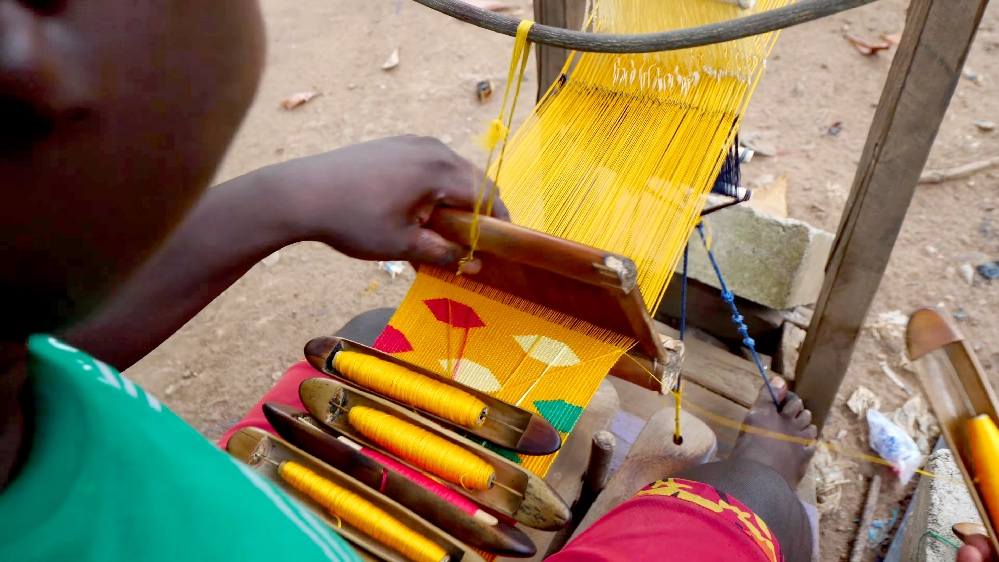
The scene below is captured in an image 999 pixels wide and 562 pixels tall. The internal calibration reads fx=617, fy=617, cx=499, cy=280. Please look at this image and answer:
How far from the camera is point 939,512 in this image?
1.62 m

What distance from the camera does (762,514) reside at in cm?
123

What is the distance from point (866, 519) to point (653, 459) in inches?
36.5

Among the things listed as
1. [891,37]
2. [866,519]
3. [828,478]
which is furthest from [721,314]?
[891,37]

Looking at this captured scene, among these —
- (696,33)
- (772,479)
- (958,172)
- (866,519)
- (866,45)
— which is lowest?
(866,519)

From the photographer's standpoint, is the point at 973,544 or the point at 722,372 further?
the point at 722,372

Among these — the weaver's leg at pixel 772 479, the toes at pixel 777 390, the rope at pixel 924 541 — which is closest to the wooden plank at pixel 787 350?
the toes at pixel 777 390

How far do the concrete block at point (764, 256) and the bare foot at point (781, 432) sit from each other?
37 cm

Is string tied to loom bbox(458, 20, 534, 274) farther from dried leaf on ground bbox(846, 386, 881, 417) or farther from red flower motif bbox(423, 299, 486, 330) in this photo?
dried leaf on ground bbox(846, 386, 881, 417)

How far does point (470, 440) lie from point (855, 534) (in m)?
1.56

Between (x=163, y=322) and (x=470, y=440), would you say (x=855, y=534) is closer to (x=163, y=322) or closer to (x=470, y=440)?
(x=470, y=440)

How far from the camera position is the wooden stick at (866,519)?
72.8 inches

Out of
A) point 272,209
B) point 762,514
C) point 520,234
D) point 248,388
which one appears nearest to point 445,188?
point 520,234

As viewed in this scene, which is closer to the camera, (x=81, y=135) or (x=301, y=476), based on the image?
(x=81, y=135)

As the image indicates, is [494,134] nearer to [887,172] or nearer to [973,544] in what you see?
[887,172]
